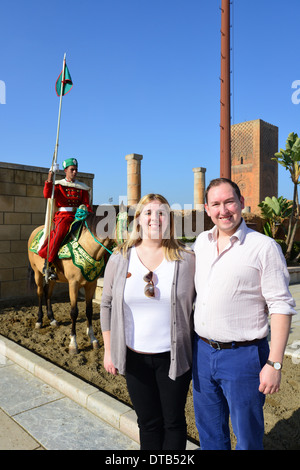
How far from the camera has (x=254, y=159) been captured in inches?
1623

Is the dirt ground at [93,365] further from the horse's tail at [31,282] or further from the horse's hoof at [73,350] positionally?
the horse's tail at [31,282]

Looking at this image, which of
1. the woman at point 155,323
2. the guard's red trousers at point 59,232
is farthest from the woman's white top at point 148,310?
the guard's red trousers at point 59,232

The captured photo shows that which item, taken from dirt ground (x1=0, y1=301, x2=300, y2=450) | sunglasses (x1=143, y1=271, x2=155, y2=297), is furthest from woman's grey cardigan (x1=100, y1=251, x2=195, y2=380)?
dirt ground (x1=0, y1=301, x2=300, y2=450)

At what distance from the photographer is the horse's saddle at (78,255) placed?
14.9 feet

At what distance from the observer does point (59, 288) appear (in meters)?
8.34

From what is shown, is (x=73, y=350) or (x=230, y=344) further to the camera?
(x=73, y=350)

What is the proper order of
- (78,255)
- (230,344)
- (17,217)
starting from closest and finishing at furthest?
1. (230,344)
2. (78,255)
3. (17,217)

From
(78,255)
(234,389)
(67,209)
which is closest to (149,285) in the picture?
(234,389)

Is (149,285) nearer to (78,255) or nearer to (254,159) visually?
(78,255)

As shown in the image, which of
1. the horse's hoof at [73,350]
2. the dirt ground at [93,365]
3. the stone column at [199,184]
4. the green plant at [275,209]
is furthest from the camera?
the stone column at [199,184]

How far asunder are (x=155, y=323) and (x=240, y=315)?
1.58ft

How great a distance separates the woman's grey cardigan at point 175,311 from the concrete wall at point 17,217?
6394 millimetres

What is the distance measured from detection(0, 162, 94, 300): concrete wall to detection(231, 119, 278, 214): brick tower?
35.8m
